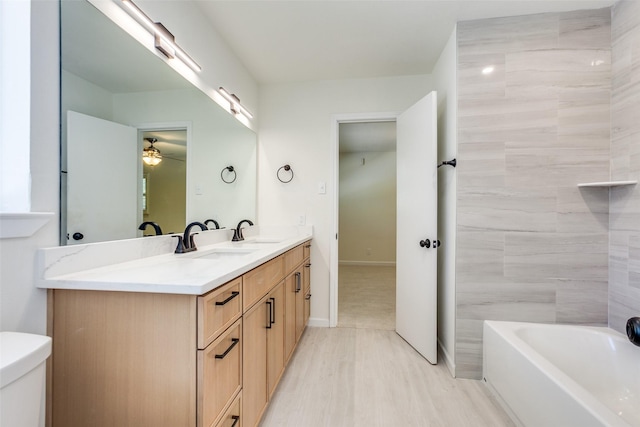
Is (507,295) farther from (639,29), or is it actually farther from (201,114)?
(201,114)

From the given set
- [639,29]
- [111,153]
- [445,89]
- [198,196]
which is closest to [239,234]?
[198,196]

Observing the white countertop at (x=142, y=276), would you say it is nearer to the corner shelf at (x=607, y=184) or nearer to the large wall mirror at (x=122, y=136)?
the large wall mirror at (x=122, y=136)

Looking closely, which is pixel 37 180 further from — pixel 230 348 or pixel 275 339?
pixel 275 339

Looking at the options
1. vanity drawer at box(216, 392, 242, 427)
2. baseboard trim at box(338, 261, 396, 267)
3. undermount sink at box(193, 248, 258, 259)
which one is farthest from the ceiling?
baseboard trim at box(338, 261, 396, 267)

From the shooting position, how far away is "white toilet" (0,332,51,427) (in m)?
0.61

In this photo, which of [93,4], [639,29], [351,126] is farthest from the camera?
[351,126]

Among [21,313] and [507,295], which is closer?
[21,313]

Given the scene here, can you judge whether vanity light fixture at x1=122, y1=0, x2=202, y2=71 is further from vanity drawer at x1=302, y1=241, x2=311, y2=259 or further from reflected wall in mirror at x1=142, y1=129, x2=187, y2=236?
vanity drawer at x1=302, y1=241, x2=311, y2=259

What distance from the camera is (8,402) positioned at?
62 cm

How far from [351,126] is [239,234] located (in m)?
2.49

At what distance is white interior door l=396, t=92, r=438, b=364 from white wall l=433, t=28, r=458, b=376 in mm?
98

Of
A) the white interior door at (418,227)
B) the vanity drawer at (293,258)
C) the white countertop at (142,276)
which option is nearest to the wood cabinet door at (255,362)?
the white countertop at (142,276)

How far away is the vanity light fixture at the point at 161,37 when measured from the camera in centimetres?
116

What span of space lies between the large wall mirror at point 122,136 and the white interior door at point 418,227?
159 centimetres
